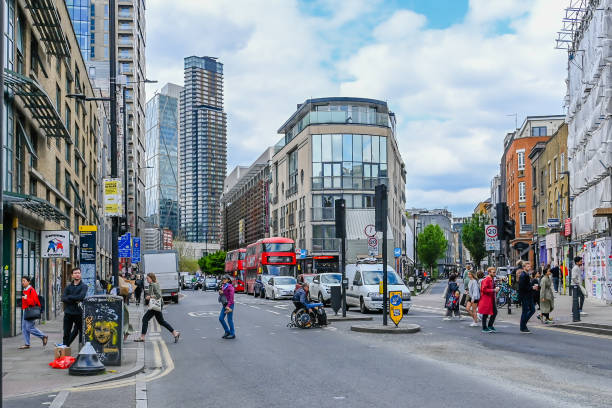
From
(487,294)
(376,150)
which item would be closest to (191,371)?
(487,294)

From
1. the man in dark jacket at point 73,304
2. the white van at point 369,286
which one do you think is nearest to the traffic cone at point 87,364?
the man in dark jacket at point 73,304

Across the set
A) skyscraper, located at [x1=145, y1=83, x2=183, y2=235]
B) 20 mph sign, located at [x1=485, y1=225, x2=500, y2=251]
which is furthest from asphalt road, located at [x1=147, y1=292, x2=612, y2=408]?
skyscraper, located at [x1=145, y1=83, x2=183, y2=235]

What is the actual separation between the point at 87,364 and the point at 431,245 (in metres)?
97.2

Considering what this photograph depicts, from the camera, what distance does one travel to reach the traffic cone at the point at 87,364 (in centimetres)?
1109

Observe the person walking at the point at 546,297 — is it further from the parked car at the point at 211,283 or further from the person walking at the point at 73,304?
the parked car at the point at 211,283

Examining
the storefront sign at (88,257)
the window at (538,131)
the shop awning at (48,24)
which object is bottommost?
the storefront sign at (88,257)

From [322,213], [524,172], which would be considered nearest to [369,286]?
[322,213]

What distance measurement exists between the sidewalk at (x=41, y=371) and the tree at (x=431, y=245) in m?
91.8

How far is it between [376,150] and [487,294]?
2074 inches

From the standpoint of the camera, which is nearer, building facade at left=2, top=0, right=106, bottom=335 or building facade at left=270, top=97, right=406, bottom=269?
building facade at left=2, top=0, right=106, bottom=335

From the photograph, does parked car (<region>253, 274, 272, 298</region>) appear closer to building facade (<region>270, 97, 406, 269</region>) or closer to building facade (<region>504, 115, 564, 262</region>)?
building facade (<region>270, 97, 406, 269</region>)

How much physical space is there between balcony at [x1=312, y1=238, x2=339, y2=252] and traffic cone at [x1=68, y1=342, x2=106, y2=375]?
57298 mm

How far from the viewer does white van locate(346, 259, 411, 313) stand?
26.1 meters

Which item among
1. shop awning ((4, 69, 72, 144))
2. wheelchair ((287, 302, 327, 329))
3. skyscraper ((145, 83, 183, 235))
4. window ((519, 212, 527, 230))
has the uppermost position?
skyscraper ((145, 83, 183, 235))
